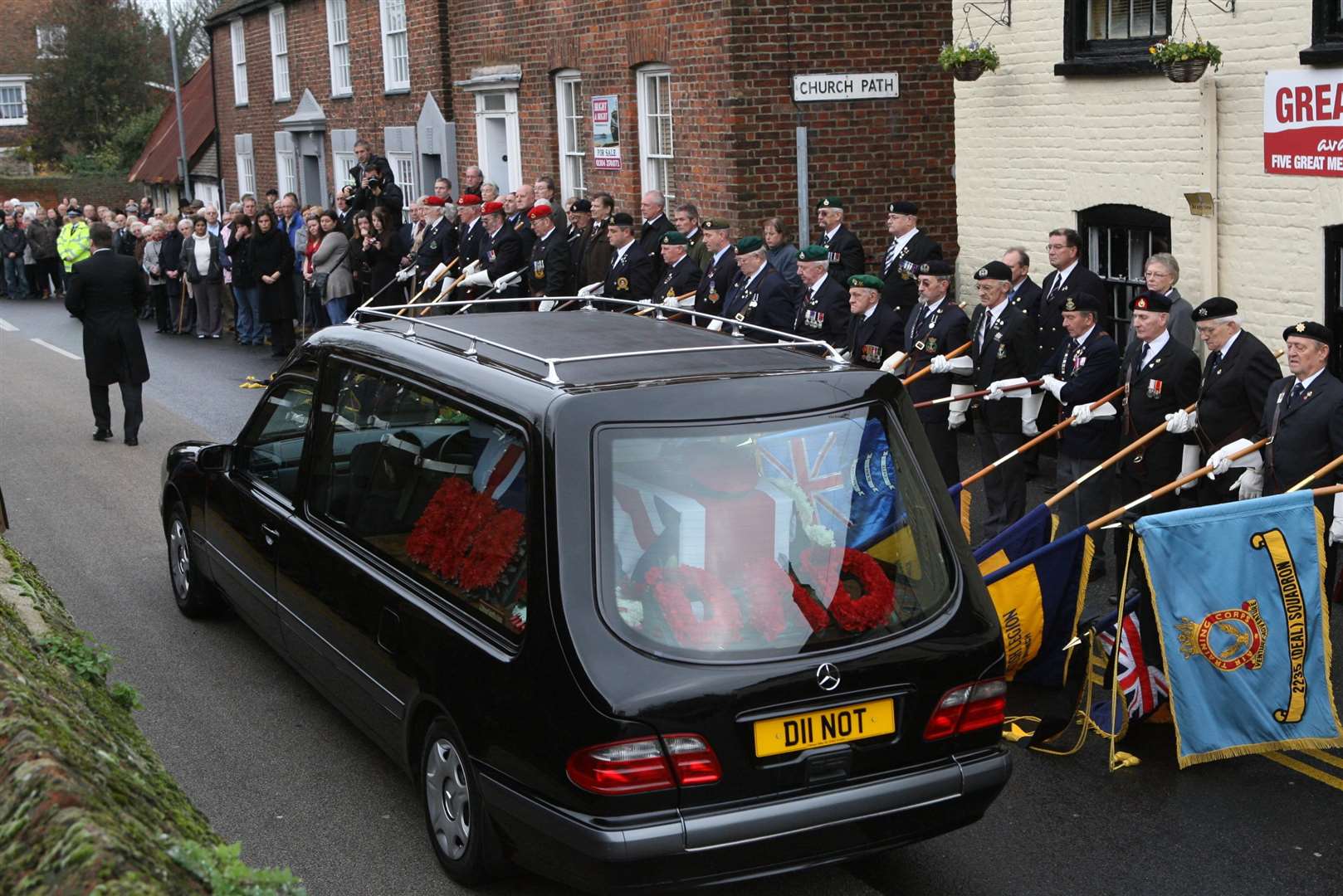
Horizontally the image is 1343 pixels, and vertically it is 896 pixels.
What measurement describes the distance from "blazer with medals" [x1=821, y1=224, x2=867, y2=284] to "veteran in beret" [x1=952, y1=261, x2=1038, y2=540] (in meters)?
3.72

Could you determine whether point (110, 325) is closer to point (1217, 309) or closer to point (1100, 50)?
point (1100, 50)

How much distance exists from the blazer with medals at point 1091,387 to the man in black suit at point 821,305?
217 centimetres

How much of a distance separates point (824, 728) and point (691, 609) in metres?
0.56

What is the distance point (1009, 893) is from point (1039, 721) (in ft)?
5.13

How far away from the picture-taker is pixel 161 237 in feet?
84.2

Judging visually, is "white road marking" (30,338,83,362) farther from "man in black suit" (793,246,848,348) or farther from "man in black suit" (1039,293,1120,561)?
"man in black suit" (1039,293,1120,561)

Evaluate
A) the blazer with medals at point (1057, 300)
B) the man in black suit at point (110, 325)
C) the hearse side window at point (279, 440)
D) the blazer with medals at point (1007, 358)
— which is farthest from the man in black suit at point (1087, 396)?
the man in black suit at point (110, 325)

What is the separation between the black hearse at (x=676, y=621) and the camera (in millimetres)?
4703

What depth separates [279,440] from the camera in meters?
7.45

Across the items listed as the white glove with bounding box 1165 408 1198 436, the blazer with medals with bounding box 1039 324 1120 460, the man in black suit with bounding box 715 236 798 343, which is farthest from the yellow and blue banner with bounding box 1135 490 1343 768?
the man in black suit with bounding box 715 236 798 343

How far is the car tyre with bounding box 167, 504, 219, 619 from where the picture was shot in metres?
8.58

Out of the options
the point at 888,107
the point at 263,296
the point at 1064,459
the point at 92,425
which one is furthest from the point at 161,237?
the point at 1064,459

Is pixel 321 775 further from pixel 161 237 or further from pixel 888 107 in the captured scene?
pixel 161 237

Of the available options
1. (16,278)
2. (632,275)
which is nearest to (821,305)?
(632,275)
